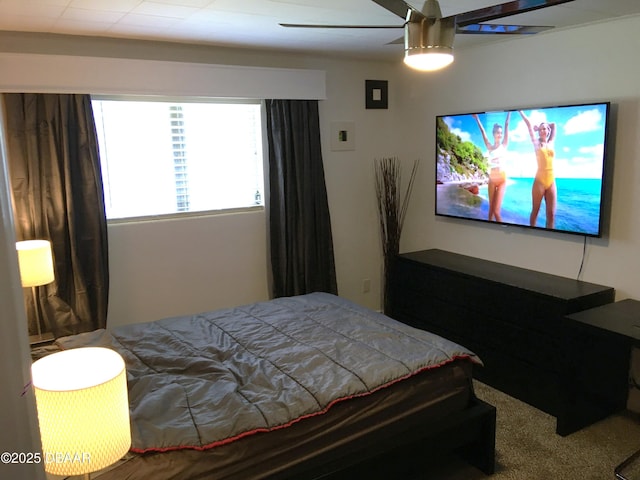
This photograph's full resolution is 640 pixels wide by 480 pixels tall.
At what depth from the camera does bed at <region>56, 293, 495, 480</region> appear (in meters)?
1.83

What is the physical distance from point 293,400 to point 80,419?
0.98 meters

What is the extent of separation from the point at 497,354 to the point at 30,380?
10.3ft

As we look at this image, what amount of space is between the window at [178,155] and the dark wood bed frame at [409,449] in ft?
7.42

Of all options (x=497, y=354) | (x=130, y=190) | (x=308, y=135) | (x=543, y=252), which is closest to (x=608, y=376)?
(x=497, y=354)

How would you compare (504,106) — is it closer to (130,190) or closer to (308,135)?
(308,135)

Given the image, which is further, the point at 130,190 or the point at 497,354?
the point at 130,190

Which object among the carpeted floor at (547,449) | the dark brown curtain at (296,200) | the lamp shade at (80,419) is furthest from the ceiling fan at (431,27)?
the dark brown curtain at (296,200)

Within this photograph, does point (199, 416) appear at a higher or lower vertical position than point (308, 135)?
lower

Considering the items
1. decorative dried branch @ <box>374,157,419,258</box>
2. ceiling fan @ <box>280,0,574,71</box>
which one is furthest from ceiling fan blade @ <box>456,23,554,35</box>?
decorative dried branch @ <box>374,157,419,258</box>

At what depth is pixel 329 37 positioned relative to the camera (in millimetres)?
3299

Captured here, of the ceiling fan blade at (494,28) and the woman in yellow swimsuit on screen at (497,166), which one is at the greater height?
the ceiling fan blade at (494,28)

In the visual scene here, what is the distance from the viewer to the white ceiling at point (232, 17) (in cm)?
247

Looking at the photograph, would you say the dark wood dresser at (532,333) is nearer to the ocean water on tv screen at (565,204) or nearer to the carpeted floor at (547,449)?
the carpeted floor at (547,449)

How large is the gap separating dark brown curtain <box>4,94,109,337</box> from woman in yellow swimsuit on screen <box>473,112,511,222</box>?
2.66 meters
